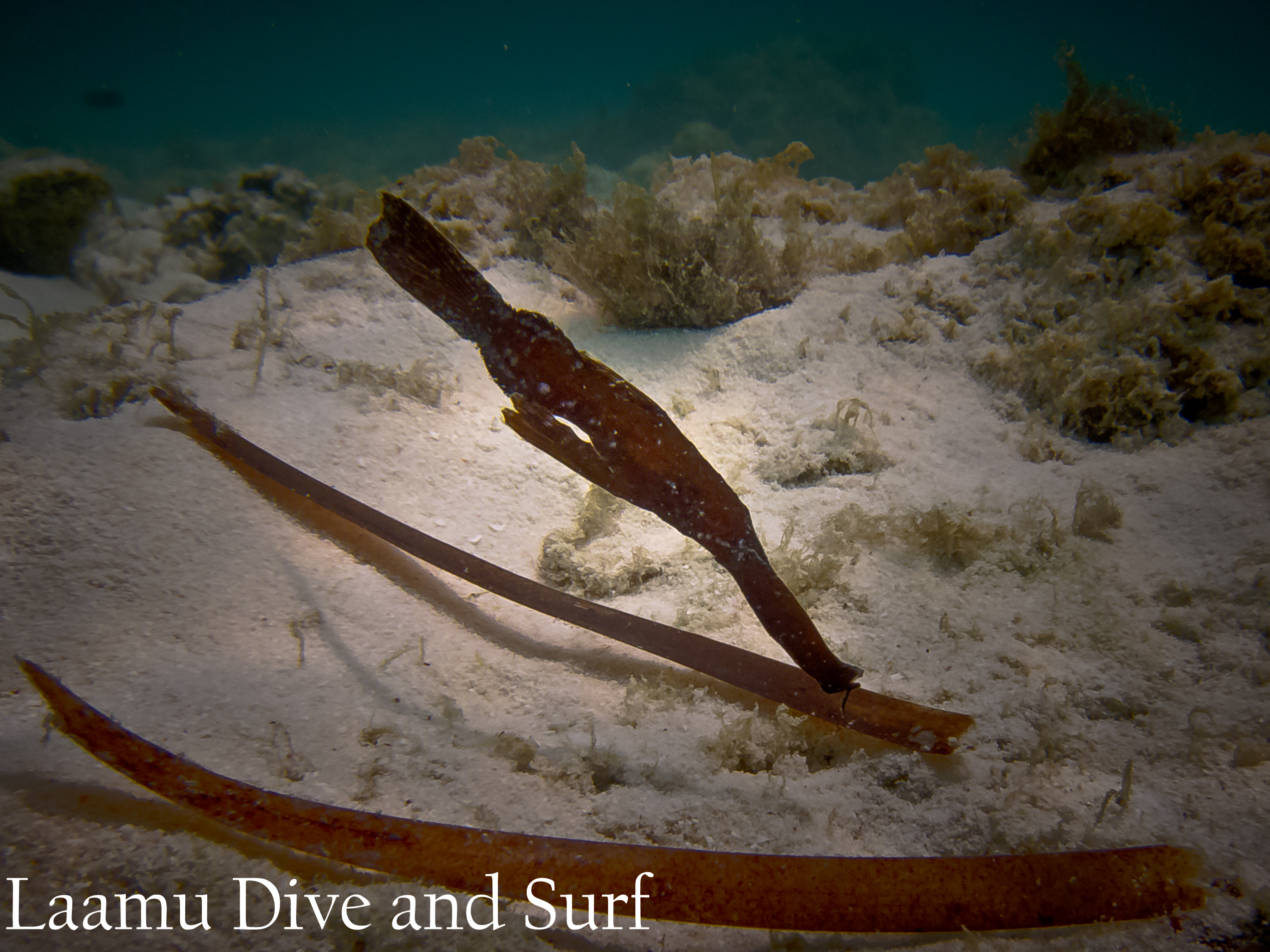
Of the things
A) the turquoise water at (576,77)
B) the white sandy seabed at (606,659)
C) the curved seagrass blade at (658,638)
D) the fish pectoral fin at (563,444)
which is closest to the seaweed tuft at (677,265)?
the white sandy seabed at (606,659)

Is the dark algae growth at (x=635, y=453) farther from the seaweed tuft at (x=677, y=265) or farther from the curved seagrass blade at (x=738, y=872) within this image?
the seaweed tuft at (x=677, y=265)

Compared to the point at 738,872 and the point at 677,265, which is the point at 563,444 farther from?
the point at 677,265

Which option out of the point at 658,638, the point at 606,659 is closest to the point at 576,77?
the point at 606,659

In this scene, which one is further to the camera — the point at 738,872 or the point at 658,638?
the point at 658,638

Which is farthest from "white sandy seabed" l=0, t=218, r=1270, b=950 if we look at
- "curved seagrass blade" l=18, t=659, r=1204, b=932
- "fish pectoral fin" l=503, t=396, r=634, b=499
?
"fish pectoral fin" l=503, t=396, r=634, b=499

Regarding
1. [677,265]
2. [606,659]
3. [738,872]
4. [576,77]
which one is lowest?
[738,872]

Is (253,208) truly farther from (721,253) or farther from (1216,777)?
(1216,777)

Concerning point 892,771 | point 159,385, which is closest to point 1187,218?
point 892,771

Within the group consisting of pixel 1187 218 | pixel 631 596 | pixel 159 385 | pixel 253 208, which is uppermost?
pixel 253 208
